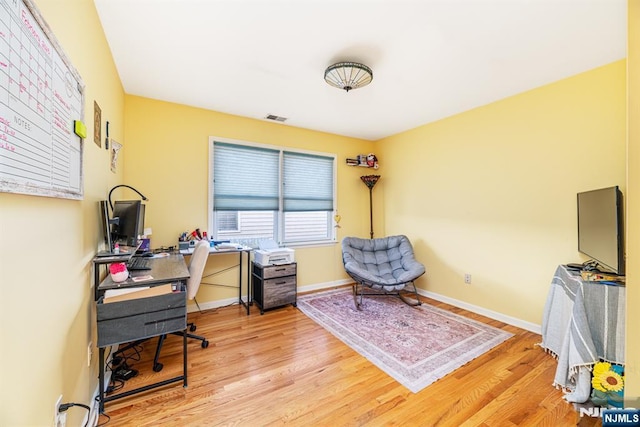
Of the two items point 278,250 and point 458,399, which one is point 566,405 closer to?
point 458,399

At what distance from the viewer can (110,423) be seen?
62.3 inches

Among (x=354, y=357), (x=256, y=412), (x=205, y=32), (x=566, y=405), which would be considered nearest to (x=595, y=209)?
(x=566, y=405)

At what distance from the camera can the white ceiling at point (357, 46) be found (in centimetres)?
170

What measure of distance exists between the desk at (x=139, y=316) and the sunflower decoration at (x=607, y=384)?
270 cm

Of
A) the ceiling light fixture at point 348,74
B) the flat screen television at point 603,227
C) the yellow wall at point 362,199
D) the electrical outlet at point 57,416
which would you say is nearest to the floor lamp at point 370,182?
the yellow wall at point 362,199

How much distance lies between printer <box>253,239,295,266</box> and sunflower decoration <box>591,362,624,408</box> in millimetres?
2853

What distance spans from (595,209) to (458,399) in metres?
1.86

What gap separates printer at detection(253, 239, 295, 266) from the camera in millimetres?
3354

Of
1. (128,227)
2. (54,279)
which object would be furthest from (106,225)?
(54,279)

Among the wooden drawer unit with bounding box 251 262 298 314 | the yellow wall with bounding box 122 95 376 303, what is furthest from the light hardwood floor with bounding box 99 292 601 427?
the yellow wall with bounding box 122 95 376 303

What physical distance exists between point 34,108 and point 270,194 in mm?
2929

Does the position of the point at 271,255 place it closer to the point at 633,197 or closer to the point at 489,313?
the point at 489,313

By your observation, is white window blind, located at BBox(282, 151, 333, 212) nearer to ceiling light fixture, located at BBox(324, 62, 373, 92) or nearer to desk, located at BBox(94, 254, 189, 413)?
ceiling light fixture, located at BBox(324, 62, 373, 92)

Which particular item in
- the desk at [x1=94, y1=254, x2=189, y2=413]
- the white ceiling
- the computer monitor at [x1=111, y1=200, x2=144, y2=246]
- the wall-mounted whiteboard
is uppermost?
the white ceiling
